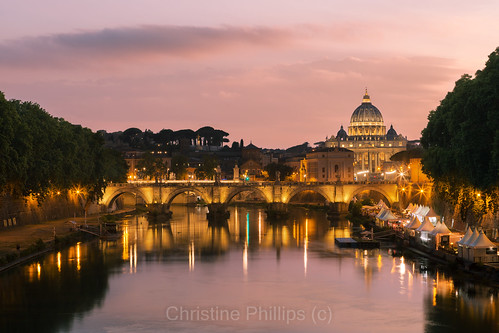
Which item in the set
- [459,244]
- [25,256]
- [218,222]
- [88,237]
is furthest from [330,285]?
[218,222]

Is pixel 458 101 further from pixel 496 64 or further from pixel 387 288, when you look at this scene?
pixel 387 288

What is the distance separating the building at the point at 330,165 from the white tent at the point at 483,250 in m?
124

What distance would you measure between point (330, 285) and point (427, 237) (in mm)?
13830

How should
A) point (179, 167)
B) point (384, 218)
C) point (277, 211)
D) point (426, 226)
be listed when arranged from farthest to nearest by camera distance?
point (179, 167) < point (277, 211) < point (384, 218) < point (426, 226)

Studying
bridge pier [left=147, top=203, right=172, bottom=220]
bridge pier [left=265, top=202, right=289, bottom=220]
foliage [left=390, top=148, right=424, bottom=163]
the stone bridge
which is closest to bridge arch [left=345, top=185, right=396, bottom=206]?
the stone bridge

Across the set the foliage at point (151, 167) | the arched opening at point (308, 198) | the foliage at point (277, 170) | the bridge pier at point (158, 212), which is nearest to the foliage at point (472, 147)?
the bridge pier at point (158, 212)

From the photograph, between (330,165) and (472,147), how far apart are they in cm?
12251

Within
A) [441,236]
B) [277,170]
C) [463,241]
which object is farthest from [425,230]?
[277,170]

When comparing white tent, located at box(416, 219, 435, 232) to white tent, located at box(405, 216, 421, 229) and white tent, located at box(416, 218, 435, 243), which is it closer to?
white tent, located at box(416, 218, 435, 243)

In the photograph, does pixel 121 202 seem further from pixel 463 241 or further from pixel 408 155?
pixel 463 241

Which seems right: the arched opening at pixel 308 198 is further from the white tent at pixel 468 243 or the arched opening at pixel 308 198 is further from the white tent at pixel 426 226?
the white tent at pixel 468 243

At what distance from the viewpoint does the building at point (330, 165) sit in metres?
170

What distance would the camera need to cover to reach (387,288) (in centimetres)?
4347

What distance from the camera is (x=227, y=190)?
9981 centimetres
